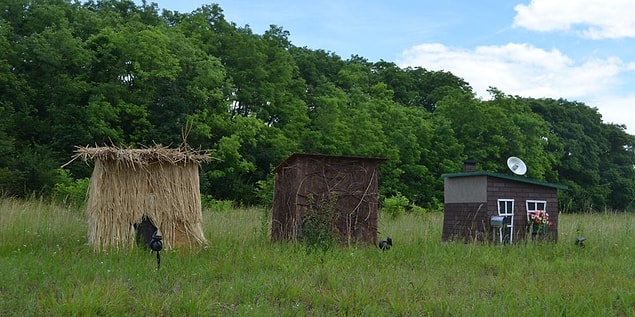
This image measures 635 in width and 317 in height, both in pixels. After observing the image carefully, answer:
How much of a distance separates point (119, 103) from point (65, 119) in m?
2.42

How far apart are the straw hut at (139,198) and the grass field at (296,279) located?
1.32ft

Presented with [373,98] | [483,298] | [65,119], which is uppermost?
[373,98]

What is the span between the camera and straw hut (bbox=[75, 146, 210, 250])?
915 centimetres

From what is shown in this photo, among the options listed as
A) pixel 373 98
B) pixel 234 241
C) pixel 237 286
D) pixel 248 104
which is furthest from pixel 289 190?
pixel 373 98

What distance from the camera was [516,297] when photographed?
21.3 ft

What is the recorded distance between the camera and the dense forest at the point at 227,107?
2473 centimetres

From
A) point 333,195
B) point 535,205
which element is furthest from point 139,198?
point 535,205

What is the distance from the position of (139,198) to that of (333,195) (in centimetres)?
348

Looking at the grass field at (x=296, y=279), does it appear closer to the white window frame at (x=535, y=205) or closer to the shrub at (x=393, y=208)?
the white window frame at (x=535, y=205)

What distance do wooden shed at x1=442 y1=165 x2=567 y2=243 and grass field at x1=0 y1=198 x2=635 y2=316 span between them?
1.08 metres

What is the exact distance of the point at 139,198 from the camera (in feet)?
30.8

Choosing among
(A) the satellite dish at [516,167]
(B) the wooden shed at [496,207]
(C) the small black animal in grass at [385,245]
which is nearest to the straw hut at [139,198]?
(C) the small black animal in grass at [385,245]

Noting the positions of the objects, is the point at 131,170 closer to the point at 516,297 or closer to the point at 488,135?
the point at 516,297

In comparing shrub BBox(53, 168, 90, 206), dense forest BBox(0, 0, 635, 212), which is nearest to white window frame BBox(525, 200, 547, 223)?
dense forest BBox(0, 0, 635, 212)
